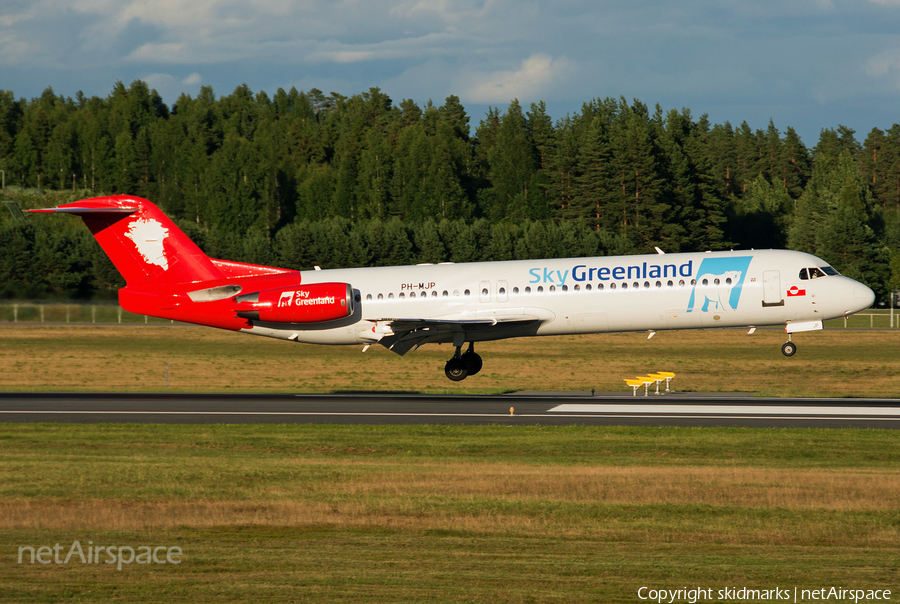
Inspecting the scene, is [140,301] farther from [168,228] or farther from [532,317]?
[532,317]

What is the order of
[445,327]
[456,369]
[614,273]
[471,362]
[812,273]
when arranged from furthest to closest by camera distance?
[471,362]
[456,369]
[445,327]
[614,273]
[812,273]

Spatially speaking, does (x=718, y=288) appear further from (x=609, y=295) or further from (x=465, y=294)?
(x=465, y=294)

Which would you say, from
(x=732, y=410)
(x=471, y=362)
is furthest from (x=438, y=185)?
(x=732, y=410)

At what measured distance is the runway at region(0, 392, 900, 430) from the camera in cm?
2775

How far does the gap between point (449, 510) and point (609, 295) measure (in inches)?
652

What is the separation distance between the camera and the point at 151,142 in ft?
481

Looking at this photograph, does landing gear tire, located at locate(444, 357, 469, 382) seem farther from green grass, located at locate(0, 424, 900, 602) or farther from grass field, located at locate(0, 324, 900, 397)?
green grass, located at locate(0, 424, 900, 602)

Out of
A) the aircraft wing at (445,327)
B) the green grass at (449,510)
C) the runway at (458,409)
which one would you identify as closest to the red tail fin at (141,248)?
the runway at (458,409)

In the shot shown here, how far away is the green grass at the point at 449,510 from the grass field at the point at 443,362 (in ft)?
48.1

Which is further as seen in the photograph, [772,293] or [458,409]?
[772,293]

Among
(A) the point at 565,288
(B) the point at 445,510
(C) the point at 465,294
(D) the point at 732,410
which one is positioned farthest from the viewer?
(C) the point at 465,294

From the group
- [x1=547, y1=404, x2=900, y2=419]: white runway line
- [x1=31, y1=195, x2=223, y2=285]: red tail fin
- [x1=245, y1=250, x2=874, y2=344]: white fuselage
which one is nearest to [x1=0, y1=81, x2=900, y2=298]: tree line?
[x1=31, y1=195, x2=223, y2=285]: red tail fin

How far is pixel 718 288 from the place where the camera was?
3173 cm

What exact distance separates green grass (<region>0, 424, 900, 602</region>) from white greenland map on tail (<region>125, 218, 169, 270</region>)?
9.51 m
